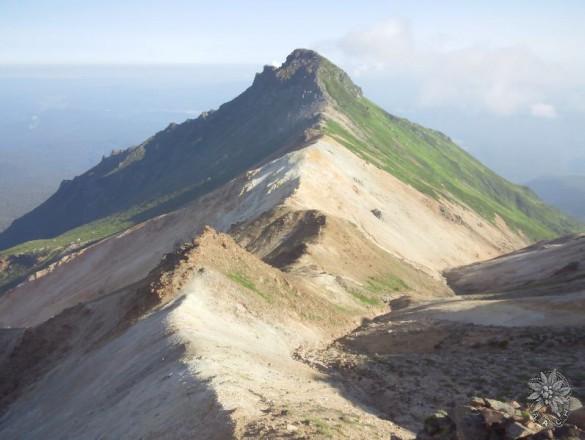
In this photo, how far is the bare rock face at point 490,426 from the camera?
12898 mm

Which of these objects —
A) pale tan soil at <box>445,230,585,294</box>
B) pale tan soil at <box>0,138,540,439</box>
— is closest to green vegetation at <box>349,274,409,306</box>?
pale tan soil at <box>0,138,540,439</box>

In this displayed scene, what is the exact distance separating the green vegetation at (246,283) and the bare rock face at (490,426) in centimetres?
2160

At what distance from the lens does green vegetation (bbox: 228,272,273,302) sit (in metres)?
36.5

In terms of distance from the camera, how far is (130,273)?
6806 centimetres

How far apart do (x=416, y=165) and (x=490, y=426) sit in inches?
5717

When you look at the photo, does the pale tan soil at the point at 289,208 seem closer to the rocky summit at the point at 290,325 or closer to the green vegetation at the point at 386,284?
the rocky summit at the point at 290,325

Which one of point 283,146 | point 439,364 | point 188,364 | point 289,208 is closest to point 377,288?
point 289,208

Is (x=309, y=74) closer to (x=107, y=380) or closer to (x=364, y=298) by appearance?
(x=364, y=298)

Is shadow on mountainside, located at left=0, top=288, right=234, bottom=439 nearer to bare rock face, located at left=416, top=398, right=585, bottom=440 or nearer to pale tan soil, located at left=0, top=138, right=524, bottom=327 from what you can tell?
bare rock face, located at left=416, top=398, right=585, bottom=440

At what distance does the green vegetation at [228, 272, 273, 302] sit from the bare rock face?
21600 mm

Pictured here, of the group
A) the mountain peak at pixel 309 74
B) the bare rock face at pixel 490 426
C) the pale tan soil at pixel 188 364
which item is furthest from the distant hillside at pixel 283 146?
the bare rock face at pixel 490 426

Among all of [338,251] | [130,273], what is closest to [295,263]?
[338,251]

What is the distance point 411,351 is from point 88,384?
17520mm

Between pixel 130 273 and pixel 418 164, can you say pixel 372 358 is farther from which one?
pixel 418 164
